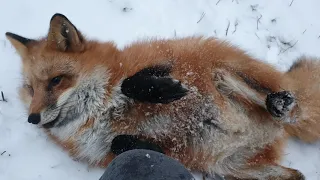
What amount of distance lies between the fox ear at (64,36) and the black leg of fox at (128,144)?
99 centimetres

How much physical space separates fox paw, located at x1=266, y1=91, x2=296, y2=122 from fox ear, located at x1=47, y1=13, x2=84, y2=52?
190 cm

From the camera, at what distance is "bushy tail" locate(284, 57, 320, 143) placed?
4473 mm

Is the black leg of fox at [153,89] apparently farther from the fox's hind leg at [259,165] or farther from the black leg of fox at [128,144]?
the fox's hind leg at [259,165]

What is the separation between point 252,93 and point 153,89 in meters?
0.98

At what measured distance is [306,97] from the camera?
448cm

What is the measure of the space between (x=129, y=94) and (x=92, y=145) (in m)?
0.63

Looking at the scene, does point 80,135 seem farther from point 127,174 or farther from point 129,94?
point 127,174

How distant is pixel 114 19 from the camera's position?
566cm

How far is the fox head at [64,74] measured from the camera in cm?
418

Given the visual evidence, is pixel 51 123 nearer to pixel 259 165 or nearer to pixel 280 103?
pixel 259 165

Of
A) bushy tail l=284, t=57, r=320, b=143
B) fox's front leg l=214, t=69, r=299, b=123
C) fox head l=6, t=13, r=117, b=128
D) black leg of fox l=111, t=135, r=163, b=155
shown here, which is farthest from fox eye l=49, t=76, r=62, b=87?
bushy tail l=284, t=57, r=320, b=143

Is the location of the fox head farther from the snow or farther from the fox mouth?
the snow

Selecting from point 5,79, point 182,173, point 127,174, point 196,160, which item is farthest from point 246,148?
point 5,79

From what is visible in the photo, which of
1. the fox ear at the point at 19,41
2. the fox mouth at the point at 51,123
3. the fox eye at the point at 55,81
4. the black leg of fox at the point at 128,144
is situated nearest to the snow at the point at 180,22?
the fox ear at the point at 19,41
